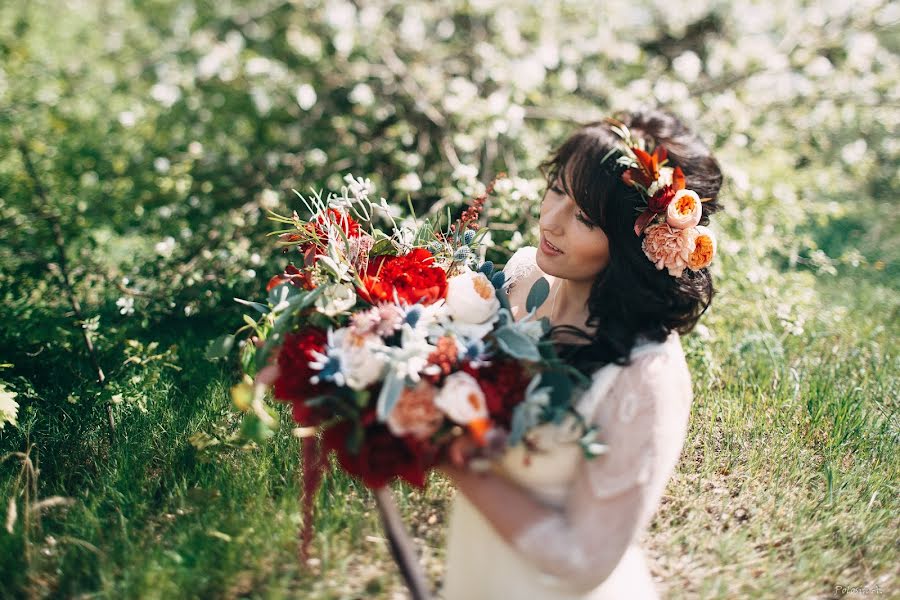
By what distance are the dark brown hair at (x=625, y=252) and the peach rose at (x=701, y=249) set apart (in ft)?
0.28

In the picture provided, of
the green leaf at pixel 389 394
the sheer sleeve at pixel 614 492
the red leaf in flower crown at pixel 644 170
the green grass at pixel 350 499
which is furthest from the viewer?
the green grass at pixel 350 499

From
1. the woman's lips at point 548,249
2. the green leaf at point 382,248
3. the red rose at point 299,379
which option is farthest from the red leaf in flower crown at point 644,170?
the red rose at point 299,379

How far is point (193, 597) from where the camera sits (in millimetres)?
1945

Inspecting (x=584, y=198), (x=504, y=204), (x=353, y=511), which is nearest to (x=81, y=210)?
(x=504, y=204)

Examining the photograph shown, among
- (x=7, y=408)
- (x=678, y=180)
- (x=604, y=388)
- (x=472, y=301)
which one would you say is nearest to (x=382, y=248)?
(x=472, y=301)

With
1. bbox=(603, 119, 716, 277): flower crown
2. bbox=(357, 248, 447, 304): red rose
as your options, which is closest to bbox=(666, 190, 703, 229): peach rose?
bbox=(603, 119, 716, 277): flower crown

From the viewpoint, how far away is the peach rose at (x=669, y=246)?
180cm

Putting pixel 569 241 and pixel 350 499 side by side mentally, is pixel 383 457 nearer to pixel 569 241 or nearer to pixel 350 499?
pixel 569 241

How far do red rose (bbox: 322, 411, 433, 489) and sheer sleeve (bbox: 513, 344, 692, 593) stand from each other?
1.01ft

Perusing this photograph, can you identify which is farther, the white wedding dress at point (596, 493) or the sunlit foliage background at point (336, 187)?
the sunlit foliage background at point (336, 187)

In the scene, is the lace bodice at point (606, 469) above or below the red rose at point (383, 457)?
below

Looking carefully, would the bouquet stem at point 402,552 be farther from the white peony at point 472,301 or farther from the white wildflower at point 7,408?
the white wildflower at point 7,408

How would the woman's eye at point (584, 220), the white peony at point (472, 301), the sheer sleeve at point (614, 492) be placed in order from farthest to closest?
the woman's eye at point (584, 220) → the white peony at point (472, 301) → the sheer sleeve at point (614, 492)

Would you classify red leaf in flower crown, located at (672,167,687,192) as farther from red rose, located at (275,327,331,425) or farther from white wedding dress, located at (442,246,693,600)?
red rose, located at (275,327,331,425)
